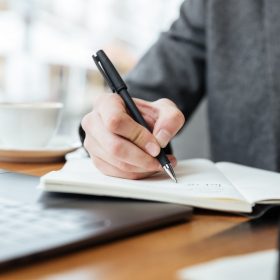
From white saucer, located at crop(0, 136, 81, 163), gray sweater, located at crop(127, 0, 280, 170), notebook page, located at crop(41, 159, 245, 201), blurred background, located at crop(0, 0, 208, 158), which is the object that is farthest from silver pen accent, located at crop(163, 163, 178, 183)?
blurred background, located at crop(0, 0, 208, 158)

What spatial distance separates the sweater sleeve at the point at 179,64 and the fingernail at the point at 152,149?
0.53 meters

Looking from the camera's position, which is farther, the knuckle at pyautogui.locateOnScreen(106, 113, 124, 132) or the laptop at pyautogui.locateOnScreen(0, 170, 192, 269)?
the knuckle at pyautogui.locateOnScreen(106, 113, 124, 132)

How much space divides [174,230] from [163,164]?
0.14 m

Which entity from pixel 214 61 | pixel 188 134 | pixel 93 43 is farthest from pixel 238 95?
pixel 93 43

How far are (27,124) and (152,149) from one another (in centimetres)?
32

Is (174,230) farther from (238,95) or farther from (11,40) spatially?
(11,40)

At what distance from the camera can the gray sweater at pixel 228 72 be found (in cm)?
109

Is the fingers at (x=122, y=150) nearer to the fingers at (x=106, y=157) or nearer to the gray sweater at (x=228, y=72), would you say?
the fingers at (x=106, y=157)

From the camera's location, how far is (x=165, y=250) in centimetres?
40

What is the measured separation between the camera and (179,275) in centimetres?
34

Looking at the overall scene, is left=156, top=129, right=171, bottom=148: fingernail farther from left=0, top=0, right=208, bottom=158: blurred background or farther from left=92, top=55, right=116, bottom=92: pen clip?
left=0, top=0, right=208, bottom=158: blurred background

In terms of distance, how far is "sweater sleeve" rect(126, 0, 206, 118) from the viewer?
114cm

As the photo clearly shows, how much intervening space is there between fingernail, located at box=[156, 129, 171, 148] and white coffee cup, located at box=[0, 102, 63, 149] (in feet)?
0.97

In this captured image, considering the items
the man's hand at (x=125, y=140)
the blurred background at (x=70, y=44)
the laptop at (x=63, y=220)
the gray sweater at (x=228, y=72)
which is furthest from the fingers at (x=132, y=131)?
the blurred background at (x=70, y=44)
